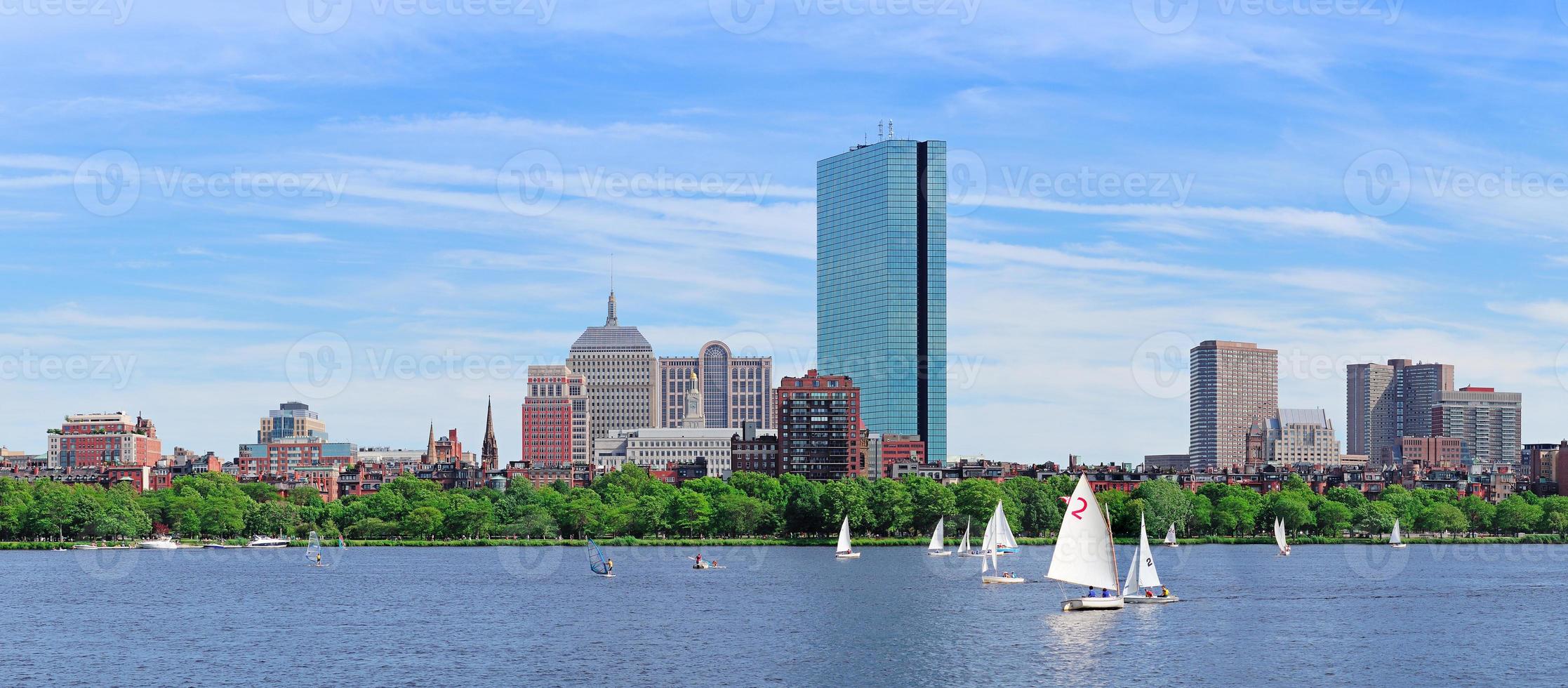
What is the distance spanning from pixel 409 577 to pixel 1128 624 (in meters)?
76.6

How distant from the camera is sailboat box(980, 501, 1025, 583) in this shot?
500ft

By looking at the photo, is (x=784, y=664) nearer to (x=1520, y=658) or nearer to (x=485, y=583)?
(x=1520, y=658)

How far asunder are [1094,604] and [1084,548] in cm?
653

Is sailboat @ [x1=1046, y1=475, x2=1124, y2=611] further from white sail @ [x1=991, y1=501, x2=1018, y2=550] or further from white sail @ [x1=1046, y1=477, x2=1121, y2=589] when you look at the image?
white sail @ [x1=991, y1=501, x2=1018, y2=550]

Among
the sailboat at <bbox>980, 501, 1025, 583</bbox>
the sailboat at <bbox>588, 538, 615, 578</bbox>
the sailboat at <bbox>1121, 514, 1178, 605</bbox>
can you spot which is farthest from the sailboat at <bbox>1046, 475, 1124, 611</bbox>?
the sailboat at <bbox>588, 538, 615, 578</bbox>

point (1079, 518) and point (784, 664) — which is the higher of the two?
point (1079, 518)

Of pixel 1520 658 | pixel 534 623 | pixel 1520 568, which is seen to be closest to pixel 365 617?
pixel 534 623

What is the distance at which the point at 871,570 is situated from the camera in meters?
175

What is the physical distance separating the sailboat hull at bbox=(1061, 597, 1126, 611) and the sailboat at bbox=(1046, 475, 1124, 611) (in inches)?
41.1

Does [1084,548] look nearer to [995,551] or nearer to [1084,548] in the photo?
[1084,548]

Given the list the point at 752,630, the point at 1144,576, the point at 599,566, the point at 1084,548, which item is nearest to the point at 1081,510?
the point at 1084,548

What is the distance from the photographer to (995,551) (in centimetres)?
16412

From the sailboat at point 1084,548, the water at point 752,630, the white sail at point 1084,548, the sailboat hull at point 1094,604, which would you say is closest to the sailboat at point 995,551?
the water at point 752,630

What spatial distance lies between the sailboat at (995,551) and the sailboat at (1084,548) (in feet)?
119
